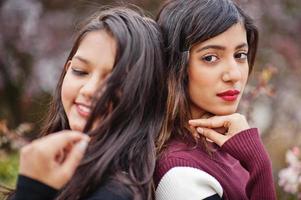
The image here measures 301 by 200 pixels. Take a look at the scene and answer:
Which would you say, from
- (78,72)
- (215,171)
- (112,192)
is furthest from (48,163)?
(215,171)

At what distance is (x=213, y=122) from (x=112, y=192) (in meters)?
0.63

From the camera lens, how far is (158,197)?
254 cm

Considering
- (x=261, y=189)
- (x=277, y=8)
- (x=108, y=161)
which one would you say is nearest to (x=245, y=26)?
(x=261, y=189)

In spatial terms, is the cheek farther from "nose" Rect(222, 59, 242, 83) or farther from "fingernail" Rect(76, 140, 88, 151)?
"nose" Rect(222, 59, 242, 83)

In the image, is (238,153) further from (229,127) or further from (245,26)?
(245,26)

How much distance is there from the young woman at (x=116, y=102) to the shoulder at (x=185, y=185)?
4.6 inches

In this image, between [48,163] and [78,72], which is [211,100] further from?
[48,163]

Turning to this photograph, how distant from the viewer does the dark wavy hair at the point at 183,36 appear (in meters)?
2.65

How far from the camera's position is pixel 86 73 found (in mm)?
2467

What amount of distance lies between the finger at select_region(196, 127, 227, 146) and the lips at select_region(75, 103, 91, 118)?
0.51 metres

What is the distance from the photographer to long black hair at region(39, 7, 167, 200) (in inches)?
90.7

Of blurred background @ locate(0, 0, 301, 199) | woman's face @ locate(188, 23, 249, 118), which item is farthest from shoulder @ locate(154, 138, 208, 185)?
blurred background @ locate(0, 0, 301, 199)

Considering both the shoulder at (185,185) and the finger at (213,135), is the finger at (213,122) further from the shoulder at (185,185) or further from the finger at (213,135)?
the shoulder at (185,185)

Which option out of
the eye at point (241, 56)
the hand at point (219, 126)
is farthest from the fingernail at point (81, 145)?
the eye at point (241, 56)
